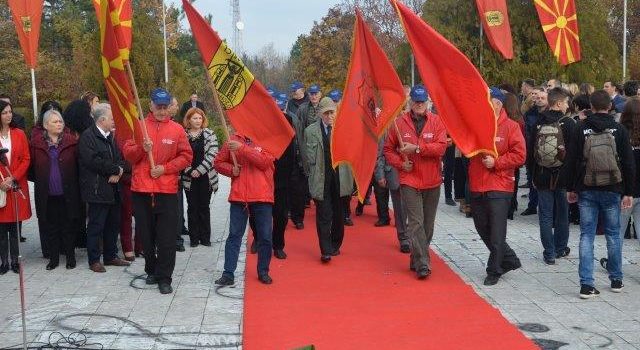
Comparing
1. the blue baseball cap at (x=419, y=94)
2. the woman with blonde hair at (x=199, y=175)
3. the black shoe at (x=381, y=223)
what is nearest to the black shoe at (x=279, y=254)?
the woman with blonde hair at (x=199, y=175)

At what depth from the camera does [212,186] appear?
33.3 ft

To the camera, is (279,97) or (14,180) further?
(279,97)

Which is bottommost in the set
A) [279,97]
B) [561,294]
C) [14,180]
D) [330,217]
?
[561,294]

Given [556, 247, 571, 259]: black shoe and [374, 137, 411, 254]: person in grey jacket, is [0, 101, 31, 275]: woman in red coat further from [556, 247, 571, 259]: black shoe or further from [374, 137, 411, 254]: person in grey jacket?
[556, 247, 571, 259]: black shoe

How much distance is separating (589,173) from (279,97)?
18.7ft

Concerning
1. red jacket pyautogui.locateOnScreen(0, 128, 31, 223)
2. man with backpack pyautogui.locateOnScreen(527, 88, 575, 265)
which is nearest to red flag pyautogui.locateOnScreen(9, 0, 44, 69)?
red jacket pyautogui.locateOnScreen(0, 128, 31, 223)

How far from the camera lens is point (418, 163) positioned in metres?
8.12

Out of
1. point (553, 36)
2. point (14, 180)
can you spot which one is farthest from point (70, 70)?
point (14, 180)

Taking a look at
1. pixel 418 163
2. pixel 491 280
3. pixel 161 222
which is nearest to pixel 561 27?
pixel 418 163

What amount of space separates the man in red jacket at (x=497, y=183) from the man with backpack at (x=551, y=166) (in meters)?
1.07

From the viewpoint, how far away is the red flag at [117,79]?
7.20 m

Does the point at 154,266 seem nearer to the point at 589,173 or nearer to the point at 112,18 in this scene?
the point at 112,18

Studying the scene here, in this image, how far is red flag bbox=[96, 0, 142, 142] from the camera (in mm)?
7195

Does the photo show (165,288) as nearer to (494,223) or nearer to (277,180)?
(277,180)
